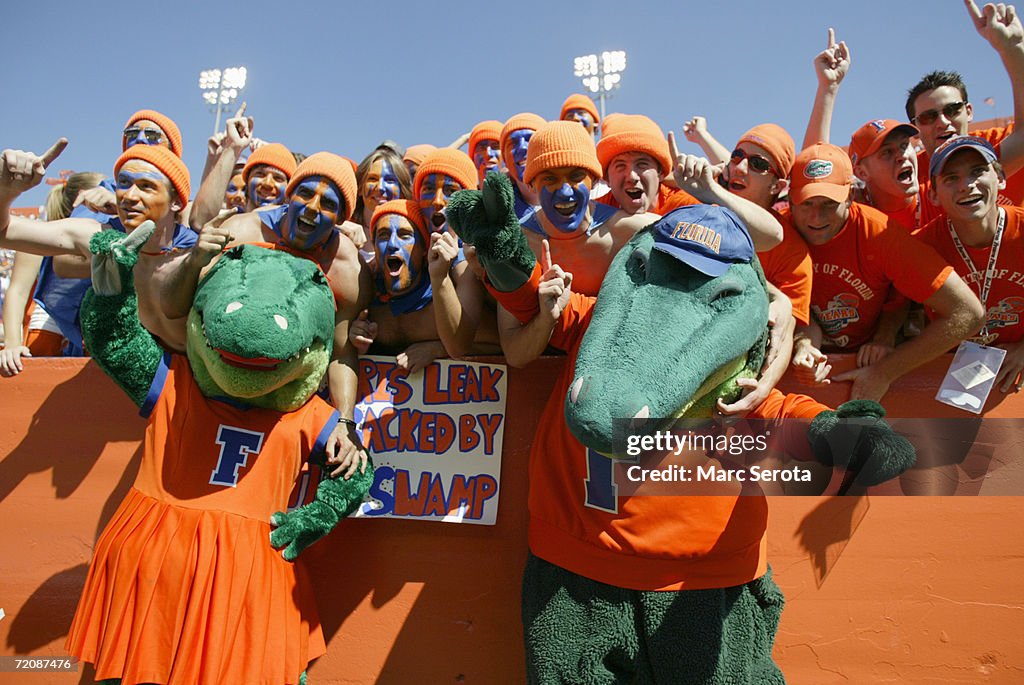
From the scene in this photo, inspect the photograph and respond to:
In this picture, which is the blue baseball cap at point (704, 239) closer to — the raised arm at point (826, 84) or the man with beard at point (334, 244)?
the man with beard at point (334, 244)

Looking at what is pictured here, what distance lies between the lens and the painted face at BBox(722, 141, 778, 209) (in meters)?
3.07

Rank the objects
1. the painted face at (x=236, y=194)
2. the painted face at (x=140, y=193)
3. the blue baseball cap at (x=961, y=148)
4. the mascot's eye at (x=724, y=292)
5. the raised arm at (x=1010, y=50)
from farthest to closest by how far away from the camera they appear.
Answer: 1. the painted face at (x=236, y=194)
2. the raised arm at (x=1010, y=50)
3. the blue baseball cap at (x=961, y=148)
4. the painted face at (x=140, y=193)
5. the mascot's eye at (x=724, y=292)

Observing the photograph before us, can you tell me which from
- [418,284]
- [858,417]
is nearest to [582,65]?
[418,284]

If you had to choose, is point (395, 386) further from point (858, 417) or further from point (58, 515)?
point (858, 417)

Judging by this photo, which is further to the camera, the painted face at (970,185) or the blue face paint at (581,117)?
the blue face paint at (581,117)

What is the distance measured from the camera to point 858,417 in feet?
5.67

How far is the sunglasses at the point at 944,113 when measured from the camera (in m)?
3.63

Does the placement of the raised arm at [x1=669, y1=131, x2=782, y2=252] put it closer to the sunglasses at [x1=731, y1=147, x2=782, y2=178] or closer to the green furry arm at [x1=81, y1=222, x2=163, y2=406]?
the sunglasses at [x1=731, y1=147, x2=782, y2=178]

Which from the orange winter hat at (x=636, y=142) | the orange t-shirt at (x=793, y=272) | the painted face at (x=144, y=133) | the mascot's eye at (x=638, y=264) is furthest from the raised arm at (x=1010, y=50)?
the painted face at (x=144, y=133)

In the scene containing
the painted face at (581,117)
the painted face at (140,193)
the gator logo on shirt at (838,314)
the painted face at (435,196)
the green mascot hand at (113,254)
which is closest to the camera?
the green mascot hand at (113,254)

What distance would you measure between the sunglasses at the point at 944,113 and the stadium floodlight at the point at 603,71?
53.3 ft

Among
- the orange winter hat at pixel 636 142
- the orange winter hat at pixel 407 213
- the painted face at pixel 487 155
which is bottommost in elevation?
the orange winter hat at pixel 407 213

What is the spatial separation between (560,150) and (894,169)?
193 centimetres

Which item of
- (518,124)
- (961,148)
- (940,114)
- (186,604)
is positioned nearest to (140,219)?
(186,604)
